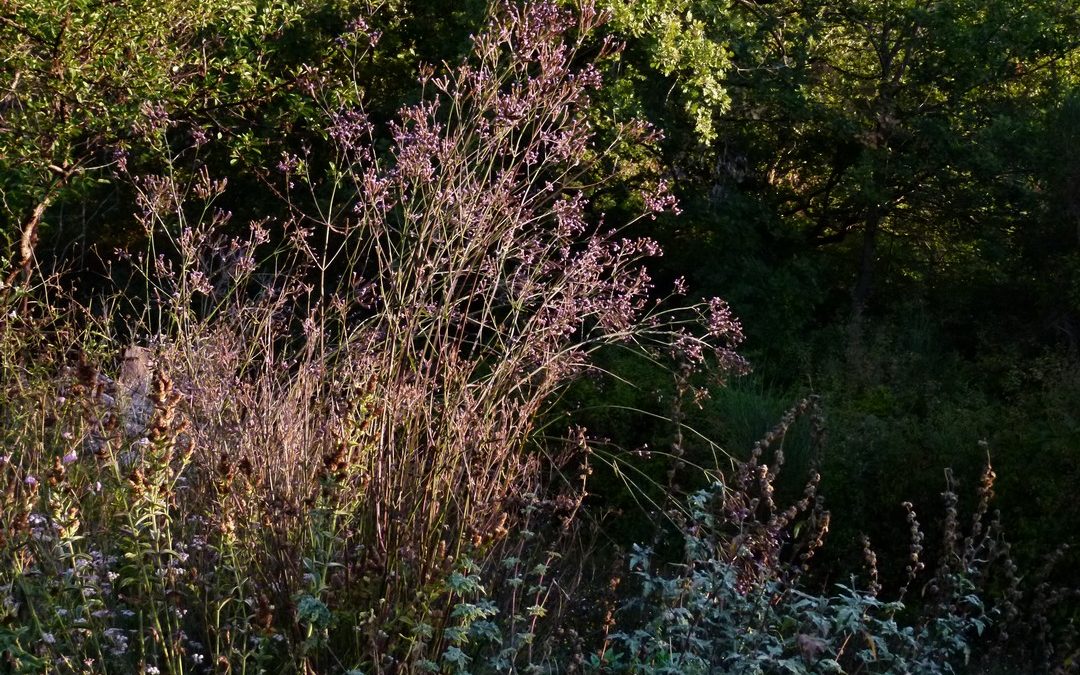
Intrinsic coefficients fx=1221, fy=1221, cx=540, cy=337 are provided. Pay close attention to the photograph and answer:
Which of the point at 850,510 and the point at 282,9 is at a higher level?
the point at 282,9

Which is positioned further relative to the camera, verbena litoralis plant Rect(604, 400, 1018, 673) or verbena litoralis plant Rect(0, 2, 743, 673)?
verbena litoralis plant Rect(604, 400, 1018, 673)

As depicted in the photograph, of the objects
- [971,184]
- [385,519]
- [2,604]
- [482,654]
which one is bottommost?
[2,604]

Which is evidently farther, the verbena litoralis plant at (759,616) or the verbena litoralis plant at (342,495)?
the verbena litoralis plant at (759,616)

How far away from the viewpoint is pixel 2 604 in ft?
12.3

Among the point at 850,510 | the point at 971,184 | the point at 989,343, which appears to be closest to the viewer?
the point at 850,510

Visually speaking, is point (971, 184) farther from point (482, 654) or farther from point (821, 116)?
point (482, 654)

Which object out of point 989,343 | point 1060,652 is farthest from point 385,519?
point 989,343

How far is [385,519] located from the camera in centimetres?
382

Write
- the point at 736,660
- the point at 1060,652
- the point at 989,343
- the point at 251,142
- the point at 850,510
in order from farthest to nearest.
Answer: the point at 989,343 < the point at 251,142 < the point at 850,510 < the point at 1060,652 < the point at 736,660

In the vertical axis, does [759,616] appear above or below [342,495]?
above

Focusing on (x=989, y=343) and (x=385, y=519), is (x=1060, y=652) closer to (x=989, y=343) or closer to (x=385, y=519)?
(x=385, y=519)

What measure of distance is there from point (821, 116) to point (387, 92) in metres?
4.11

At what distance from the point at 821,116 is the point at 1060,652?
7054mm

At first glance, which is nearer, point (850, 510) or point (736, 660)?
point (736, 660)
